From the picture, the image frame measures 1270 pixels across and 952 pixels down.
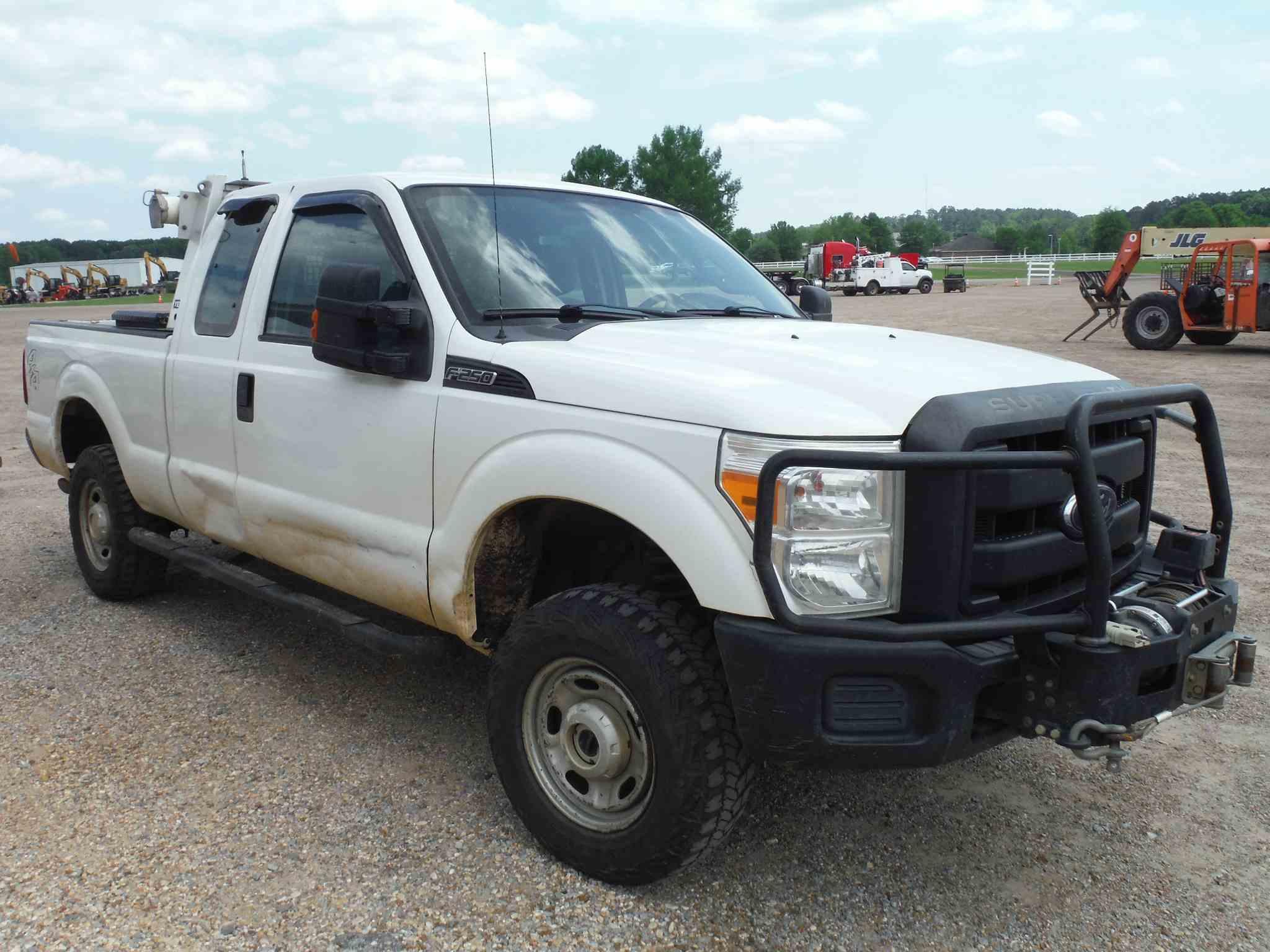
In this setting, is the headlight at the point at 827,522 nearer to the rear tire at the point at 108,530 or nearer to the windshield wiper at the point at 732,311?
the windshield wiper at the point at 732,311

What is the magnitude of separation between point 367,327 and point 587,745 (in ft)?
4.74

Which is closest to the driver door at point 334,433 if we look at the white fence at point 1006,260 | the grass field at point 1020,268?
the white fence at point 1006,260

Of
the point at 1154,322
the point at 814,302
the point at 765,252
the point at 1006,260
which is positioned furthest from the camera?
the point at 765,252

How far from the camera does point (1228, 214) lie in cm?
11262

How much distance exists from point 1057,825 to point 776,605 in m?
1.57

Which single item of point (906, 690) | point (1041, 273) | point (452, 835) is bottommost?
point (452, 835)

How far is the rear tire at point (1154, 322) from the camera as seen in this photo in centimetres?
1917

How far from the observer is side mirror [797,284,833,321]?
15.7ft

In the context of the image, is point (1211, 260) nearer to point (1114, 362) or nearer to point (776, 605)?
point (1114, 362)

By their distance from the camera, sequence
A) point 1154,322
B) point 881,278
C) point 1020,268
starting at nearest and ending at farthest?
point 1154,322
point 881,278
point 1020,268

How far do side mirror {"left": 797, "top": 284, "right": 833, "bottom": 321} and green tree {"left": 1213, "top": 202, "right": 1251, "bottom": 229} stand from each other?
109028mm

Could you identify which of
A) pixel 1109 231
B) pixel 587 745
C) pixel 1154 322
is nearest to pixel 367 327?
pixel 587 745

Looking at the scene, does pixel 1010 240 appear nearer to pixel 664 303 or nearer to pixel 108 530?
pixel 108 530

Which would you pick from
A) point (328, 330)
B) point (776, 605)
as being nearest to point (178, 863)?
point (328, 330)
